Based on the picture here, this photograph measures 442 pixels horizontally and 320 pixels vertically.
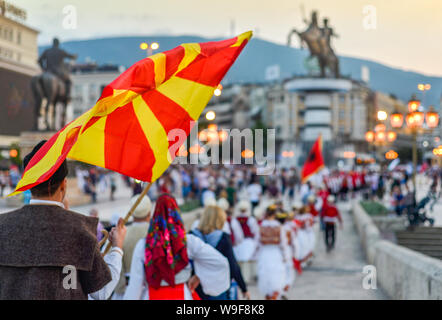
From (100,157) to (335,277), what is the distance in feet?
30.6

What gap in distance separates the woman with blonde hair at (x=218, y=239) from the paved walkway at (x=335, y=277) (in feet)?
14.1

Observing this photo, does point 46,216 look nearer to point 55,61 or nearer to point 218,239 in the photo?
point 218,239

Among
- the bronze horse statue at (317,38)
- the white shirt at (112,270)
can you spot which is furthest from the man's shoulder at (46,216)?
the bronze horse statue at (317,38)

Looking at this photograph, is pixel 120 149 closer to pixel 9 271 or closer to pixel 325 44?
pixel 9 271

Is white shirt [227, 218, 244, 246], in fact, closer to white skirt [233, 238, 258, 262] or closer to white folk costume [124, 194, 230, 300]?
white skirt [233, 238, 258, 262]

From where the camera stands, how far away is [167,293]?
16.5ft

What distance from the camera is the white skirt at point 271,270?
926 centimetres

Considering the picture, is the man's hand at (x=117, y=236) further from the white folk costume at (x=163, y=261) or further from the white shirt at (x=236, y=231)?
the white shirt at (x=236, y=231)

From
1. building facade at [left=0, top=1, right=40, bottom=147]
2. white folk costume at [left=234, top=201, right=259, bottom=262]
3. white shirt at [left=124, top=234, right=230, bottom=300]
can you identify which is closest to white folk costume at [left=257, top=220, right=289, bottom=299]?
white folk costume at [left=234, top=201, right=259, bottom=262]

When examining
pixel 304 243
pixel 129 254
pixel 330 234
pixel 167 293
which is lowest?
pixel 330 234

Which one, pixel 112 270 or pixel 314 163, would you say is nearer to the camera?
pixel 112 270

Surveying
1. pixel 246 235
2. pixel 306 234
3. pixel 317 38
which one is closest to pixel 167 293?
pixel 246 235
